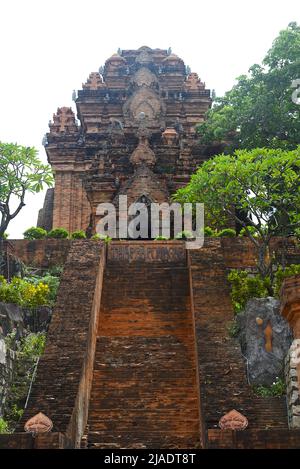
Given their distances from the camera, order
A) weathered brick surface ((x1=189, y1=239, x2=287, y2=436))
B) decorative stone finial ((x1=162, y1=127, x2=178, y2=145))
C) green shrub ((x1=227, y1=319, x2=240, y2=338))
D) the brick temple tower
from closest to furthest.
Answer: weathered brick surface ((x1=189, y1=239, x2=287, y2=436)), green shrub ((x1=227, y1=319, x2=240, y2=338)), the brick temple tower, decorative stone finial ((x1=162, y1=127, x2=178, y2=145))

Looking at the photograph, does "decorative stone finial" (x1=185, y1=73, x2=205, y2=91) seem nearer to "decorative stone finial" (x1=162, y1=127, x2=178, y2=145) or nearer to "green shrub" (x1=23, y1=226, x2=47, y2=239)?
"decorative stone finial" (x1=162, y1=127, x2=178, y2=145)

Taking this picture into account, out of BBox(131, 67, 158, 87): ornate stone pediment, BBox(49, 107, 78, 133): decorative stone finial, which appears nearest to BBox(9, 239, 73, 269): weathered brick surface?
BBox(49, 107, 78, 133): decorative stone finial

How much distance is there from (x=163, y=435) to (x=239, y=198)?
8791mm

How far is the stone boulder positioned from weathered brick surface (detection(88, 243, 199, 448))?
4.33ft

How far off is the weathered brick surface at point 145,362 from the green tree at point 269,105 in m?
8.39

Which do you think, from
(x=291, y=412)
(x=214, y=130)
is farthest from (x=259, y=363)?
(x=214, y=130)

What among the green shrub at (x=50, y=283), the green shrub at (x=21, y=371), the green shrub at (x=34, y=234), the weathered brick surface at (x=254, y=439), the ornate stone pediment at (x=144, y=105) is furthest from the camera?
the ornate stone pediment at (x=144, y=105)

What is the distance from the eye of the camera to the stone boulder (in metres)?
14.8

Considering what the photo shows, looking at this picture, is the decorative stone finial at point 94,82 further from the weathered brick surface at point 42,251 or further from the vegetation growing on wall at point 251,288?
the vegetation growing on wall at point 251,288

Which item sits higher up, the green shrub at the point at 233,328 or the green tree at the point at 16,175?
the green tree at the point at 16,175

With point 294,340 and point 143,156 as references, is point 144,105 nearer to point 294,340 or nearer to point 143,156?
point 143,156

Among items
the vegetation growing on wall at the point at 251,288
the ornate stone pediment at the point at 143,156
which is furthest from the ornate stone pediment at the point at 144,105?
the vegetation growing on wall at the point at 251,288

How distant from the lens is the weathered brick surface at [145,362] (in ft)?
44.6

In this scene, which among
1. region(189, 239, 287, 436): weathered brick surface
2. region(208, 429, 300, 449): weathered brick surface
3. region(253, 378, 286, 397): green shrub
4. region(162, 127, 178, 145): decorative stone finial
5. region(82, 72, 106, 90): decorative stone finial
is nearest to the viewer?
region(208, 429, 300, 449): weathered brick surface
